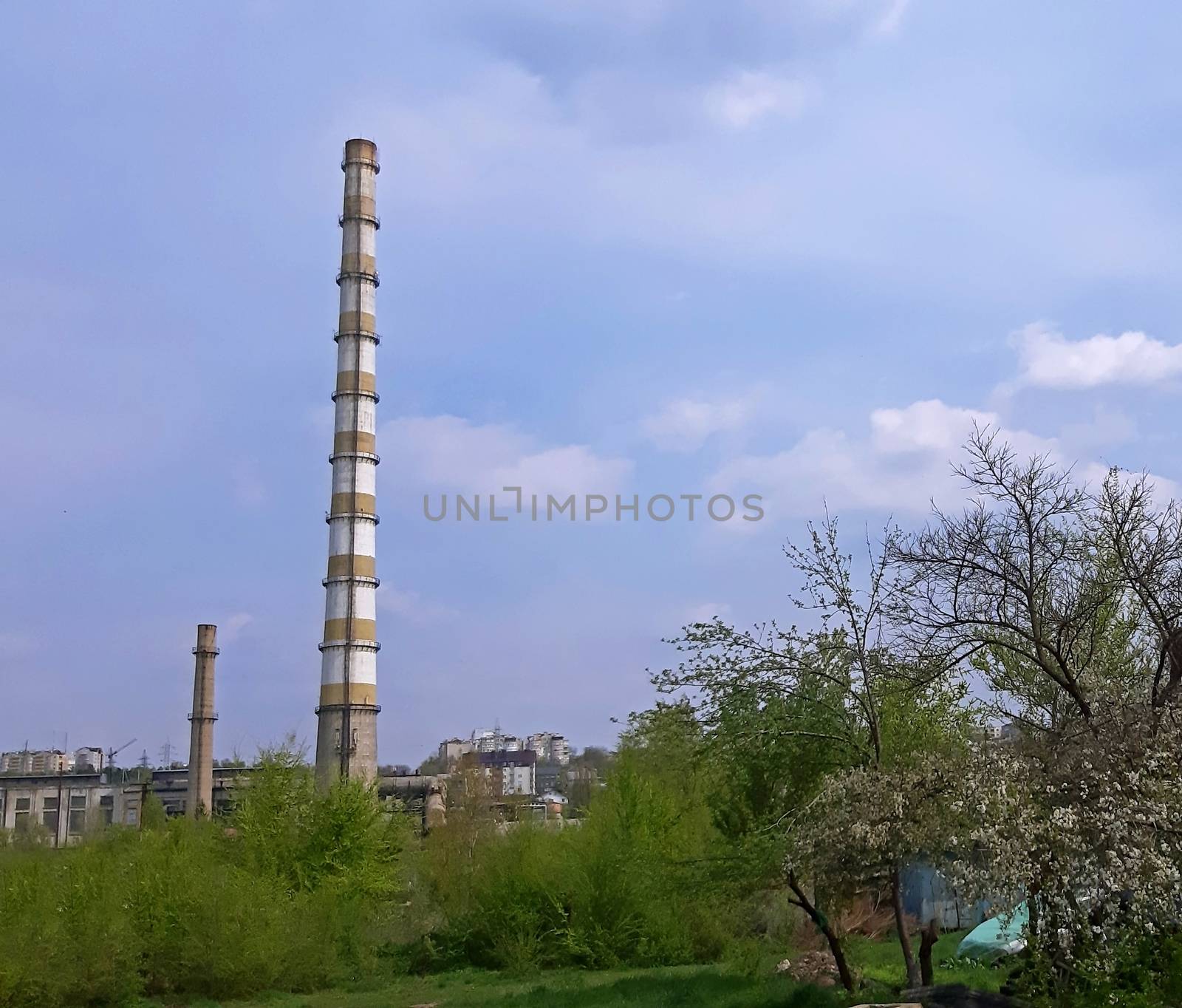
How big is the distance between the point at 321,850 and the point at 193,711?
27480mm

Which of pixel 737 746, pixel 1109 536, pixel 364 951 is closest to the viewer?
pixel 1109 536

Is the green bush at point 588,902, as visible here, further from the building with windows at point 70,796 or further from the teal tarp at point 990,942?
the building with windows at point 70,796

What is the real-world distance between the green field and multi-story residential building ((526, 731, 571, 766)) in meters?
136

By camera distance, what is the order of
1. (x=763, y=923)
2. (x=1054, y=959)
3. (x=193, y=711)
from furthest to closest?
(x=193, y=711) → (x=763, y=923) → (x=1054, y=959)

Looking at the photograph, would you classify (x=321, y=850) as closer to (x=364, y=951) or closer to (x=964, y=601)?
(x=364, y=951)

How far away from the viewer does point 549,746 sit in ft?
560

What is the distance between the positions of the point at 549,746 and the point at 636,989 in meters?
153

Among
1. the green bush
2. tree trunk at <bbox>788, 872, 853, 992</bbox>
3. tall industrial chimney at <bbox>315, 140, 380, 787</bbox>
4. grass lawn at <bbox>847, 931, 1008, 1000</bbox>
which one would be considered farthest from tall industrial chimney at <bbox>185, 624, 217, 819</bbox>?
tree trunk at <bbox>788, 872, 853, 992</bbox>

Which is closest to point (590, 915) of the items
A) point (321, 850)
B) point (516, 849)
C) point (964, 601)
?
point (516, 849)

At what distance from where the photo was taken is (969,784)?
39.4 ft

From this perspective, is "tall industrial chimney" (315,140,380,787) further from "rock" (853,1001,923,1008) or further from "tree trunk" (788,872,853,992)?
"rock" (853,1001,923,1008)

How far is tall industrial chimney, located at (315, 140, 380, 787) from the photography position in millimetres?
45562

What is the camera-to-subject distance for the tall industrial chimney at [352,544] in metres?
45.6

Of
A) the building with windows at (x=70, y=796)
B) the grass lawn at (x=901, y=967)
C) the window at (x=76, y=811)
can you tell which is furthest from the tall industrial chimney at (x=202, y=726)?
the grass lawn at (x=901, y=967)
